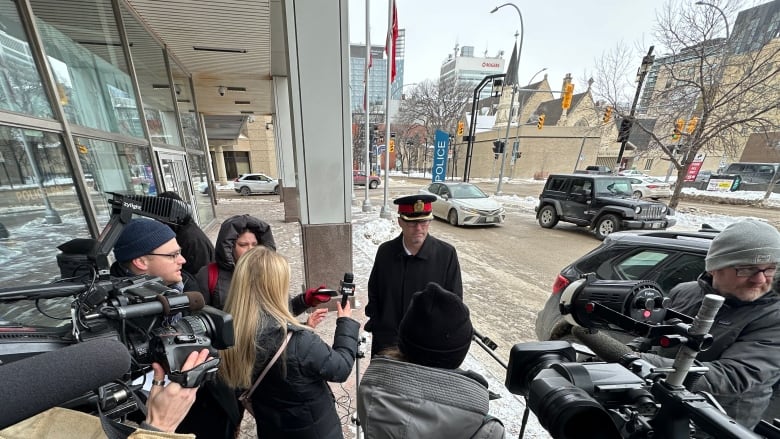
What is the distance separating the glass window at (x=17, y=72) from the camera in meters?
2.38

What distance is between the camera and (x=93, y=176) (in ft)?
11.2

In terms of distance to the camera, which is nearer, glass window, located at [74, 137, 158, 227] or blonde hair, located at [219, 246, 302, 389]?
blonde hair, located at [219, 246, 302, 389]

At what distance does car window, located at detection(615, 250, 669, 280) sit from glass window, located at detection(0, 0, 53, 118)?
572 centimetres

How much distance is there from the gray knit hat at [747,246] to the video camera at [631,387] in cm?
64

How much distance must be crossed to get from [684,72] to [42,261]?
1678 centimetres

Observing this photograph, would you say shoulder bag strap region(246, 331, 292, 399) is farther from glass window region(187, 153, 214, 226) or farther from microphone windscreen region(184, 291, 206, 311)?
glass window region(187, 153, 214, 226)

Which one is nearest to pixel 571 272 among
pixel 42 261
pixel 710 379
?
pixel 710 379

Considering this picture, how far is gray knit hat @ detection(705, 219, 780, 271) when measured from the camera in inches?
51.4

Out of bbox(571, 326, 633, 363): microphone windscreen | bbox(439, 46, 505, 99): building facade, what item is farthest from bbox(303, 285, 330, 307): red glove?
bbox(439, 46, 505, 99): building facade

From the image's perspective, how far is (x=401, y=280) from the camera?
7.16 feet

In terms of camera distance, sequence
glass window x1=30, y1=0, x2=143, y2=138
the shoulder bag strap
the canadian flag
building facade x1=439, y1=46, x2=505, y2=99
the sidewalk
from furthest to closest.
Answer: building facade x1=439, y1=46, x2=505, y2=99 < the canadian flag < glass window x1=30, y1=0, x2=143, y2=138 < the sidewalk < the shoulder bag strap

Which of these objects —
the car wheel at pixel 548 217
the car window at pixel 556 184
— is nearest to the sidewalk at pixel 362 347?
the car wheel at pixel 548 217

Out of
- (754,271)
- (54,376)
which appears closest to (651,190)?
(754,271)

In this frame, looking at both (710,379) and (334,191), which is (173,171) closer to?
(334,191)
